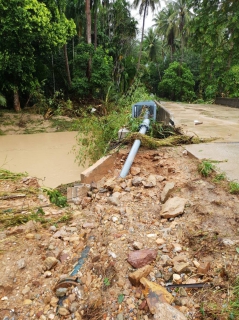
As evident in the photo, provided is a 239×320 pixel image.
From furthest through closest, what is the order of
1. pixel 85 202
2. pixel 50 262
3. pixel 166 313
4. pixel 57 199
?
pixel 57 199
pixel 85 202
pixel 50 262
pixel 166 313

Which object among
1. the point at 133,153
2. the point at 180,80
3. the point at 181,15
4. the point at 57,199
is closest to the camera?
the point at 57,199

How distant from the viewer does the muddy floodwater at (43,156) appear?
536cm

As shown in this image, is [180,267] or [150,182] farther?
[150,182]

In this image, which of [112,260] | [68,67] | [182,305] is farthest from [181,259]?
[68,67]

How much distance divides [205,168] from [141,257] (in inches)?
58.6

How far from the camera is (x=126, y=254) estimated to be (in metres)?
1.75

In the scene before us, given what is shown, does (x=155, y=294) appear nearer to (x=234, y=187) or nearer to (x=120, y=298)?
(x=120, y=298)

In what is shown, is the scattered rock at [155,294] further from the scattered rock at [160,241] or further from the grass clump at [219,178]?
the grass clump at [219,178]

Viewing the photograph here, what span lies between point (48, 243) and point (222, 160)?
226cm

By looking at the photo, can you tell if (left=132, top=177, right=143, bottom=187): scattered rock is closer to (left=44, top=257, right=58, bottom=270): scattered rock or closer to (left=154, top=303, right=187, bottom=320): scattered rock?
(left=44, top=257, right=58, bottom=270): scattered rock

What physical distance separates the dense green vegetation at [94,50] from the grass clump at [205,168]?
3.34 m

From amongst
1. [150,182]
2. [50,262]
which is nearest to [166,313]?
[50,262]

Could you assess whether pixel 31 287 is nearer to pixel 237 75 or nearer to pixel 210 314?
pixel 210 314

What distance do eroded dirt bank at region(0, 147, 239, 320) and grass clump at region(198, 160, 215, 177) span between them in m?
0.07
